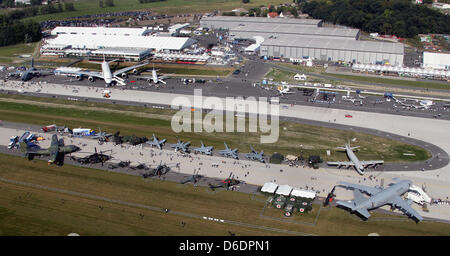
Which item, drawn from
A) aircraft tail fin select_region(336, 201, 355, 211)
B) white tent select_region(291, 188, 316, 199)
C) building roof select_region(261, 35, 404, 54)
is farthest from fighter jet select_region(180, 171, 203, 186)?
building roof select_region(261, 35, 404, 54)

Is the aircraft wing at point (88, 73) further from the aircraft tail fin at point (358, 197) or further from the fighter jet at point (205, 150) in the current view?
the aircraft tail fin at point (358, 197)

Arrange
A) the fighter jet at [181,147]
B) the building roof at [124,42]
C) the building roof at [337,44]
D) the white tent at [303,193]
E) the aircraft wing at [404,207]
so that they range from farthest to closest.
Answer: the building roof at [124,42] → the building roof at [337,44] → the fighter jet at [181,147] → the white tent at [303,193] → the aircraft wing at [404,207]

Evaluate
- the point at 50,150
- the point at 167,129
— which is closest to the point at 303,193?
the point at 167,129

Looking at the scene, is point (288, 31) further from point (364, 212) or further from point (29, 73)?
point (364, 212)

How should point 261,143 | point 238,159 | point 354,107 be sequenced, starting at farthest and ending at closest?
1. point 354,107
2. point 261,143
3. point 238,159

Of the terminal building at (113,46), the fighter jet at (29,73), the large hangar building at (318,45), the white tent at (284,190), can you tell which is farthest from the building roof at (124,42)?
the white tent at (284,190)
